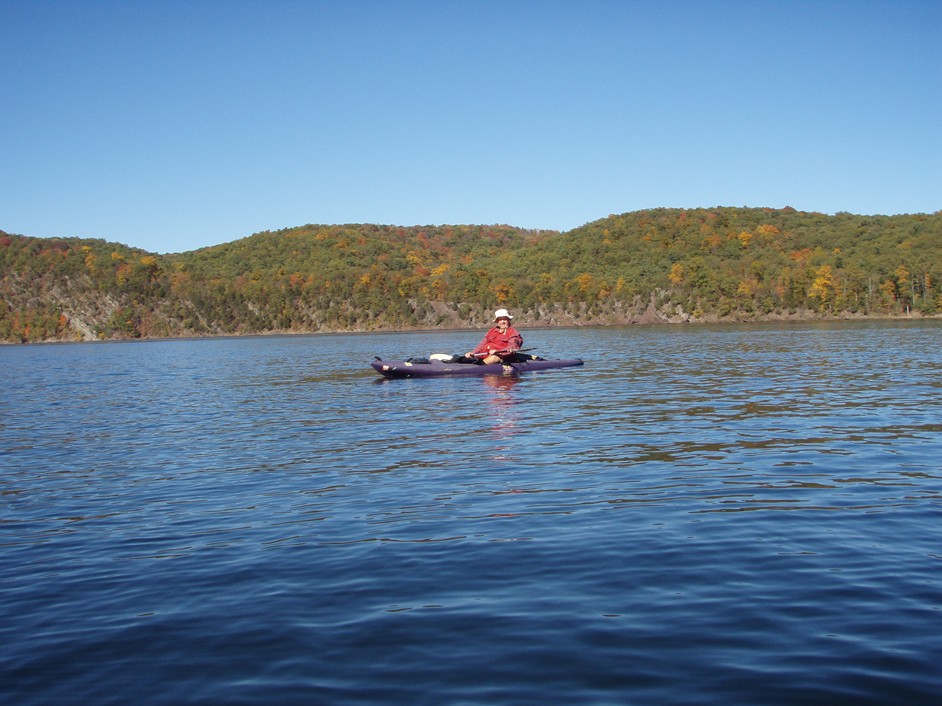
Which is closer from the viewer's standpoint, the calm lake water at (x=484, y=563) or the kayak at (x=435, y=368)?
the calm lake water at (x=484, y=563)

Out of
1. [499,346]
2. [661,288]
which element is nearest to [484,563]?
[499,346]

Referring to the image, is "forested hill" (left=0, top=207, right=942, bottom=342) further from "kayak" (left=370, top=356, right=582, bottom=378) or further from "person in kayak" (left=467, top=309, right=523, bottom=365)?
"kayak" (left=370, top=356, right=582, bottom=378)

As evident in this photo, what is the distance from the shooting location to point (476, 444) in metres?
16.7

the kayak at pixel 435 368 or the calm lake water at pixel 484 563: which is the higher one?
the kayak at pixel 435 368

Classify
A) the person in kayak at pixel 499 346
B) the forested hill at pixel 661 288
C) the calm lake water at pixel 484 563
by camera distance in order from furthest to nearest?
the forested hill at pixel 661 288, the person in kayak at pixel 499 346, the calm lake water at pixel 484 563

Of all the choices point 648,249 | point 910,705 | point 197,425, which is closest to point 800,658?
point 910,705

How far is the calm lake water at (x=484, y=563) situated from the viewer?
6.16 meters

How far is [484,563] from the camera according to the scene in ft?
28.8

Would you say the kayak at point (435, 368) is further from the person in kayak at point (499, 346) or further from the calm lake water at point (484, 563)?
the calm lake water at point (484, 563)

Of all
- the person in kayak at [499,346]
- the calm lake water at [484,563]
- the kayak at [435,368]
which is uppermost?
the person in kayak at [499,346]

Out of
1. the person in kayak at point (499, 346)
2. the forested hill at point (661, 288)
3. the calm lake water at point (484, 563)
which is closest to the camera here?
the calm lake water at point (484, 563)

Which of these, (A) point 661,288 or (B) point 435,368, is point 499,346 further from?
(A) point 661,288

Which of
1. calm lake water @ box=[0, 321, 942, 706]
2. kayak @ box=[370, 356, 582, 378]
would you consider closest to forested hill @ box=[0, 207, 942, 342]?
kayak @ box=[370, 356, 582, 378]

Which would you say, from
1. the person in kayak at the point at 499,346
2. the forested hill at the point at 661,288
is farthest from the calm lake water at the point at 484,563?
the forested hill at the point at 661,288
